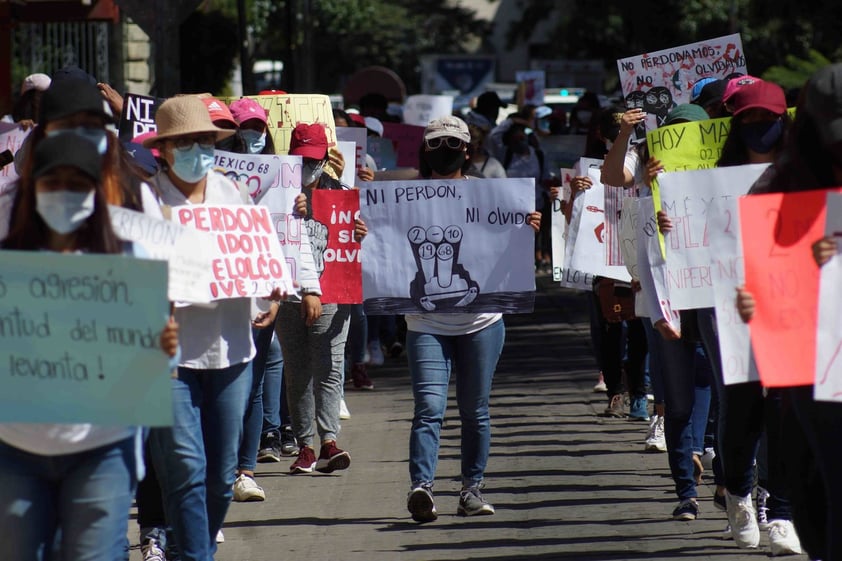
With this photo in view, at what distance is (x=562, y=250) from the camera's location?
35.9ft

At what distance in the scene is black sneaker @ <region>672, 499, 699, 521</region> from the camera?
7465mm

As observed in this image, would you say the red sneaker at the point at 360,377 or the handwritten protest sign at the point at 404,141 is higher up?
the handwritten protest sign at the point at 404,141

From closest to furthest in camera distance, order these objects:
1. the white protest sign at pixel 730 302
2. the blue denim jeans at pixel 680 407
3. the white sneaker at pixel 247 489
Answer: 1. the white protest sign at pixel 730 302
2. the blue denim jeans at pixel 680 407
3. the white sneaker at pixel 247 489

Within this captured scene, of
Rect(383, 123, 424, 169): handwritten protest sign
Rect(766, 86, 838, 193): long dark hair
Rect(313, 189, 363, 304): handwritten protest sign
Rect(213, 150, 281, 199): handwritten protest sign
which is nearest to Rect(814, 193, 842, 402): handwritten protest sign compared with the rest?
Rect(766, 86, 838, 193): long dark hair

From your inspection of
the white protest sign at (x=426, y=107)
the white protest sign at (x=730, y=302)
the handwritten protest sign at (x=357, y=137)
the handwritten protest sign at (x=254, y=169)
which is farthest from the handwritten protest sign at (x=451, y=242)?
the white protest sign at (x=426, y=107)

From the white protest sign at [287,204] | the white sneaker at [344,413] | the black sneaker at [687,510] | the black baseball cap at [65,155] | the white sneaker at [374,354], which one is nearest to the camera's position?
the black baseball cap at [65,155]

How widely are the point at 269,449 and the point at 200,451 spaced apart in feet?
12.9

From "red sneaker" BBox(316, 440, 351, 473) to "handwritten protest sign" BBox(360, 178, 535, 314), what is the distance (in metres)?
1.35

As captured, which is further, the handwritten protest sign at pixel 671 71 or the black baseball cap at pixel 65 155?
the handwritten protest sign at pixel 671 71

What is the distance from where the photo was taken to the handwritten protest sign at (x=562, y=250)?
10320 mm

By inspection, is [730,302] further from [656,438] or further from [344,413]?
[344,413]

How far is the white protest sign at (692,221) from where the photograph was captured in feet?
21.5

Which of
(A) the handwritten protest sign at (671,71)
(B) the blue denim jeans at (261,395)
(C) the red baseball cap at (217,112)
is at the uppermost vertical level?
(A) the handwritten protest sign at (671,71)

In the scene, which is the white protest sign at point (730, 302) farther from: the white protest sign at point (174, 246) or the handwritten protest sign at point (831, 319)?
the white protest sign at point (174, 246)
